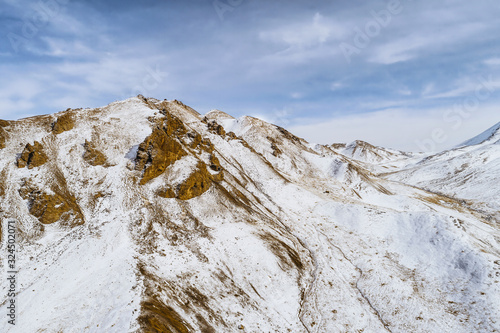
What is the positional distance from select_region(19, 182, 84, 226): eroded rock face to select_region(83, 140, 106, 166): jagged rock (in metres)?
7.37

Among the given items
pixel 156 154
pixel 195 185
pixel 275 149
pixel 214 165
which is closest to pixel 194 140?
pixel 214 165

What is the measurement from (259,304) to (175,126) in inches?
1459

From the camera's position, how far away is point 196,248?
26.3 meters

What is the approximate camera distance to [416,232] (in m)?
31.3

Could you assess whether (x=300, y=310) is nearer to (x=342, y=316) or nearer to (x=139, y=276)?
(x=342, y=316)

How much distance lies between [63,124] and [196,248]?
33.1 metres

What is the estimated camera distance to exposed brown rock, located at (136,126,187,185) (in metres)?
34.9

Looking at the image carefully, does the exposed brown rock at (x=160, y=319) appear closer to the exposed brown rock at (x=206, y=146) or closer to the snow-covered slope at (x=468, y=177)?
the exposed brown rock at (x=206, y=146)

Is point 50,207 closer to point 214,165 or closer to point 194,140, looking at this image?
point 214,165

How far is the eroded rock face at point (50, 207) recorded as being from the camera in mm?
26672

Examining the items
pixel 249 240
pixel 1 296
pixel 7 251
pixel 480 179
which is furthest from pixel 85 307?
pixel 480 179

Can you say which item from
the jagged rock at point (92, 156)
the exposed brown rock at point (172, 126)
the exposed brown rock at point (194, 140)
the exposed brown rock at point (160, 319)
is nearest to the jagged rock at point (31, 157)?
the jagged rock at point (92, 156)

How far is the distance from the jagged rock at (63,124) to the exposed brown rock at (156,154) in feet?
46.8

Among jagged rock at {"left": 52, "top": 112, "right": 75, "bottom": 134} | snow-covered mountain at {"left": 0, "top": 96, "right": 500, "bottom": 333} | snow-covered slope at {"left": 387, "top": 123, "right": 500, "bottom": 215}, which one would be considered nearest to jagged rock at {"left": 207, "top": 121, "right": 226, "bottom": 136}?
snow-covered mountain at {"left": 0, "top": 96, "right": 500, "bottom": 333}
